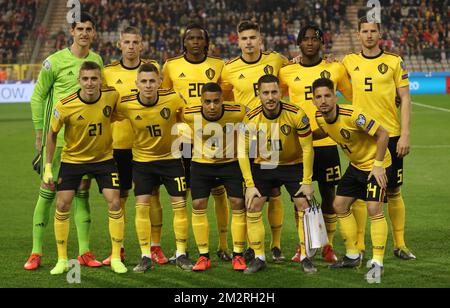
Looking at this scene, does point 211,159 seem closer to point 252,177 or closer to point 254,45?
→ point 252,177

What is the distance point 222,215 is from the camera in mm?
8328

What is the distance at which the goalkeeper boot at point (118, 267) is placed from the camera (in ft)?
24.7

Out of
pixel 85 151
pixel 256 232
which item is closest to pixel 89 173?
pixel 85 151

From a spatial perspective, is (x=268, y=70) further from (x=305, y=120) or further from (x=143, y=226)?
(x=143, y=226)

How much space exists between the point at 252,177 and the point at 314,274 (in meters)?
1.10

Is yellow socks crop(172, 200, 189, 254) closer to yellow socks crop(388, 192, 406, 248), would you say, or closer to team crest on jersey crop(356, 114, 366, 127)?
team crest on jersey crop(356, 114, 366, 127)

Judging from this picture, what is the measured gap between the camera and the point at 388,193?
8164 mm

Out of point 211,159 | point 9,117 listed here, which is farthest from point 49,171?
point 9,117

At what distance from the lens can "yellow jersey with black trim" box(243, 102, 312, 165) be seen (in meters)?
7.48

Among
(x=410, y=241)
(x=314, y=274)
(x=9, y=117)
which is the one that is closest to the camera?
(x=314, y=274)

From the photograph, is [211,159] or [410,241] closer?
[211,159]

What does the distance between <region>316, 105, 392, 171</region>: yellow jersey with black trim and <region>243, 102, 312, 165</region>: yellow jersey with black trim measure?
24cm

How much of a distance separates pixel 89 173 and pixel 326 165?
7.80 ft

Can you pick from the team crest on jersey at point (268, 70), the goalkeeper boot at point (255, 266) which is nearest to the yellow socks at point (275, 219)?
the goalkeeper boot at point (255, 266)
